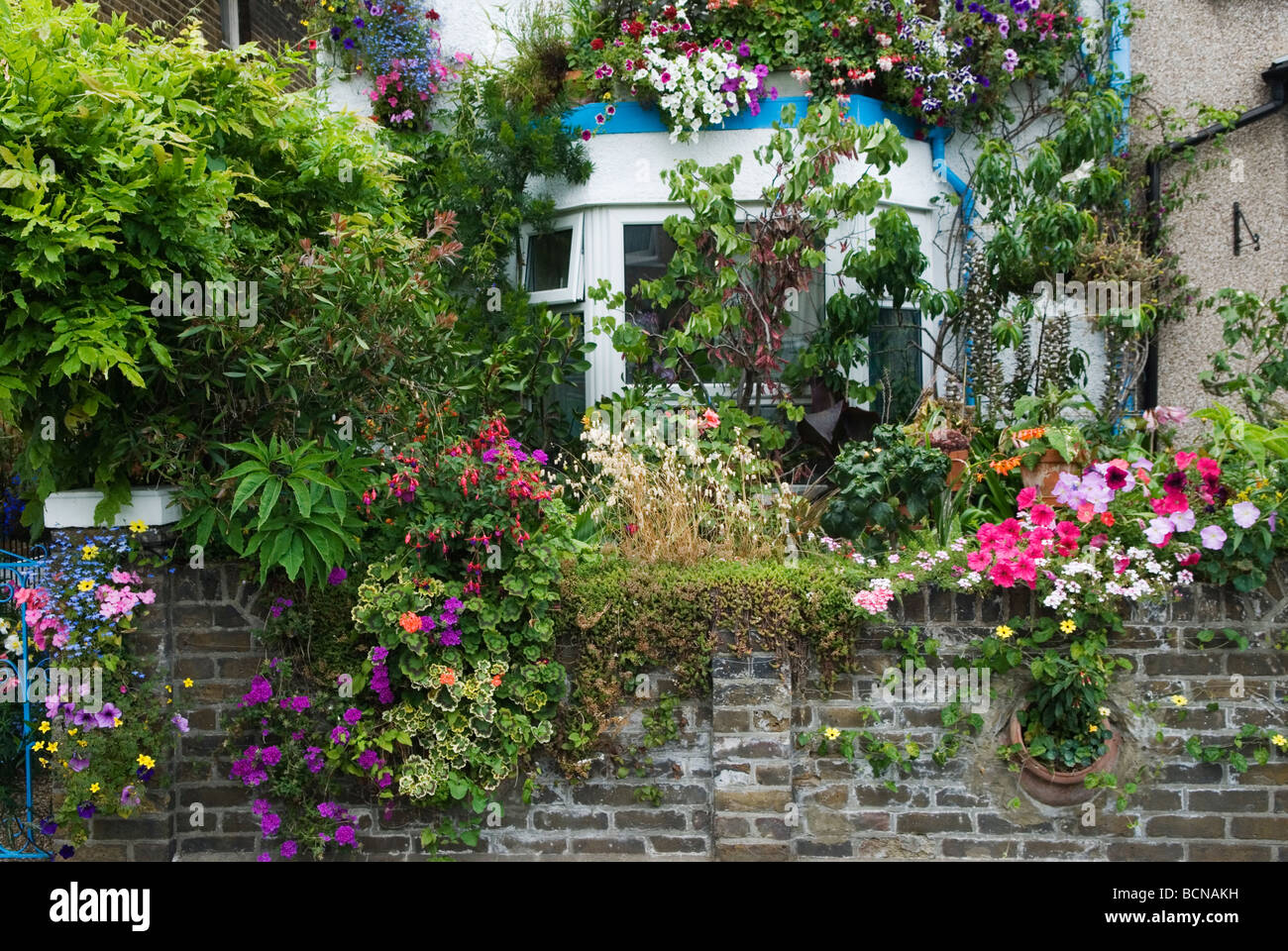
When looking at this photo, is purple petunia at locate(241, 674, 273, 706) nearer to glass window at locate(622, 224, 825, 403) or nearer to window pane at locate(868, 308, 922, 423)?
glass window at locate(622, 224, 825, 403)

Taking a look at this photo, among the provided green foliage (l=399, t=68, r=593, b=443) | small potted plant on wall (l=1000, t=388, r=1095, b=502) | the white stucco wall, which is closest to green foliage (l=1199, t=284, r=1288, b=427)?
small potted plant on wall (l=1000, t=388, r=1095, b=502)

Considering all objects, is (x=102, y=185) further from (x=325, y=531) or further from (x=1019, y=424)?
(x=1019, y=424)

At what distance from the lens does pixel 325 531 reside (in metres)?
3.71

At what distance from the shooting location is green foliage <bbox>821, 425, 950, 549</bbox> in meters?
4.43

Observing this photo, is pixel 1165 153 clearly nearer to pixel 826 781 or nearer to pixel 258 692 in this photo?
pixel 826 781

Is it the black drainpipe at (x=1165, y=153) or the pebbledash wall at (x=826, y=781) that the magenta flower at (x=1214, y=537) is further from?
the black drainpipe at (x=1165, y=153)

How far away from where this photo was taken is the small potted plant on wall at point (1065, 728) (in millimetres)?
3896

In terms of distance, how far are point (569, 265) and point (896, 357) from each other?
2.29 m

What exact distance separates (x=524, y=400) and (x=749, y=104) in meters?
2.41

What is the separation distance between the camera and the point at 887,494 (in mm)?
4500

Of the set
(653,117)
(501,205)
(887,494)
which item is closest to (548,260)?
(501,205)

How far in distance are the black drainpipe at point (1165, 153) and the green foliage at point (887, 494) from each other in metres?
3.14

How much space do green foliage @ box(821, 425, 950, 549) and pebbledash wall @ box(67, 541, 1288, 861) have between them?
54 centimetres

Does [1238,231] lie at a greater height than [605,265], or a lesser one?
greater
